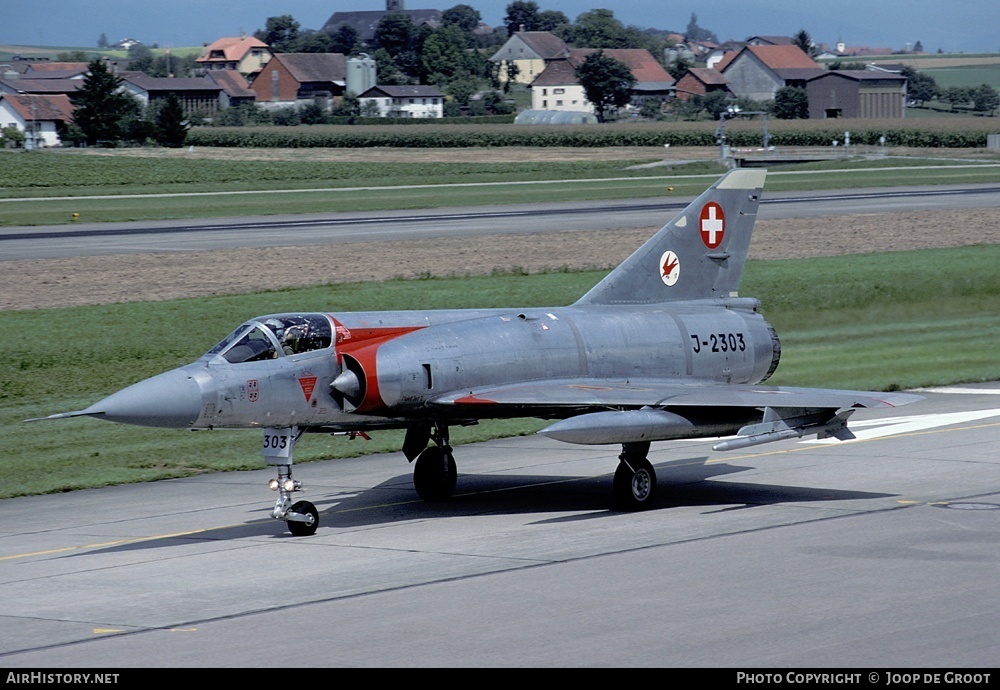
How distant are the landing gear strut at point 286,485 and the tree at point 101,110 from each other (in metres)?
114

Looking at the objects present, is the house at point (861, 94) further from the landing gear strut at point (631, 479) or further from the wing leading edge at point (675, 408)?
the landing gear strut at point (631, 479)

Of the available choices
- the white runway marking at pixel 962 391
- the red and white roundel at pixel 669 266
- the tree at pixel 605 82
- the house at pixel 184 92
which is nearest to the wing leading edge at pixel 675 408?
the red and white roundel at pixel 669 266

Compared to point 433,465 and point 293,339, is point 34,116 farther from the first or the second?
point 293,339

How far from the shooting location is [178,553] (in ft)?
53.5

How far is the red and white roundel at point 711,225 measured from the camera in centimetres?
2086

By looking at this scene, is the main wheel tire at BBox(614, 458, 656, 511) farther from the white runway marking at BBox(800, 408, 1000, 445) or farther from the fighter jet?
the white runway marking at BBox(800, 408, 1000, 445)

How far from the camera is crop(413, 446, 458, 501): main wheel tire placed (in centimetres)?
1920

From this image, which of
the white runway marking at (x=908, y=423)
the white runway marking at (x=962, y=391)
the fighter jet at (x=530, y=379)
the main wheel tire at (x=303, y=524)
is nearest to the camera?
the fighter jet at (x=530, y=379)

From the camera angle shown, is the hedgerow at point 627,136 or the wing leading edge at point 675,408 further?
the hedgerow at point 627,136

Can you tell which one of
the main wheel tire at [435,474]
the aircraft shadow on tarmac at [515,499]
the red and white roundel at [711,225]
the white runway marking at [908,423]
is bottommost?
the white runway marking at [908,423]

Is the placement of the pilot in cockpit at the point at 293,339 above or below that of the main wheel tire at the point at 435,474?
above

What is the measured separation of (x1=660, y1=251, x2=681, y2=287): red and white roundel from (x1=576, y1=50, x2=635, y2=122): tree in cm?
17573
